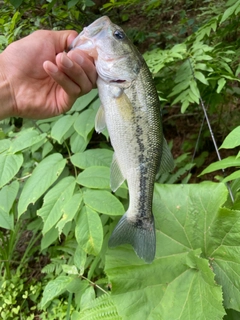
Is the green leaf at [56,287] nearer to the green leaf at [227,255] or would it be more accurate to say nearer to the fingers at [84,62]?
the green leaf at [227,255]

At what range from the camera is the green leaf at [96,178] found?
5.85 ft

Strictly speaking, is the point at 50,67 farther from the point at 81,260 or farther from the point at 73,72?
the point at 81,260

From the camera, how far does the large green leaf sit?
5.51ft

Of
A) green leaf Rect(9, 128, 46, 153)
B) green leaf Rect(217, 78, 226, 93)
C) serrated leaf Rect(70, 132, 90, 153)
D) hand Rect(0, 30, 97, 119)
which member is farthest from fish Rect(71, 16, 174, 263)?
green leaf Rect(217, 78, 226, 93)

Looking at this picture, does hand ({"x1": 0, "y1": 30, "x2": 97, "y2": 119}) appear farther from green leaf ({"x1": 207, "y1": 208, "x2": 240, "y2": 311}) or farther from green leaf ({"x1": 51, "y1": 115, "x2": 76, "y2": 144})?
green leaf ({"x1": 207, "y1": 208, "x2": 240, "y2": 311})

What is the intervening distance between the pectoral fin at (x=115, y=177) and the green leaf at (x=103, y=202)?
16cm

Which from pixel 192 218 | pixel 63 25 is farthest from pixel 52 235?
pixel 63 25

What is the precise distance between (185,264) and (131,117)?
885 mm

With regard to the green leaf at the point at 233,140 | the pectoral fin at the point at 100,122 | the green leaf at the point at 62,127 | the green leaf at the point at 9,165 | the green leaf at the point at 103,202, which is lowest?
the green leaf at the point at 103,202

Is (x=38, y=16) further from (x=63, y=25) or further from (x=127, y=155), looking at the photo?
(x=127, y=155)

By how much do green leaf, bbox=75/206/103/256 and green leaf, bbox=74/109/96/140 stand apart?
48 centimetres

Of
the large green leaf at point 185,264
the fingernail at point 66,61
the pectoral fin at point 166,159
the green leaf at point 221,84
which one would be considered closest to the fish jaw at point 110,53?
the fingernail at point 66,61

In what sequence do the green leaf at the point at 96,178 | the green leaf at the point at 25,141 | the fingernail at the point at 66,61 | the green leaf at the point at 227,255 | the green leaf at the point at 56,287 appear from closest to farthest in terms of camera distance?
the fingernail at the point at 66,61 < the green leaf at the point at 227,255 < the green leaf at the point at 96,178 < the green leaf at the point at 25,141 < the green leaf at the point at 56,287

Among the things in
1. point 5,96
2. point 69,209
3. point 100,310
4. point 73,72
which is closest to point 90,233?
point 69,209
